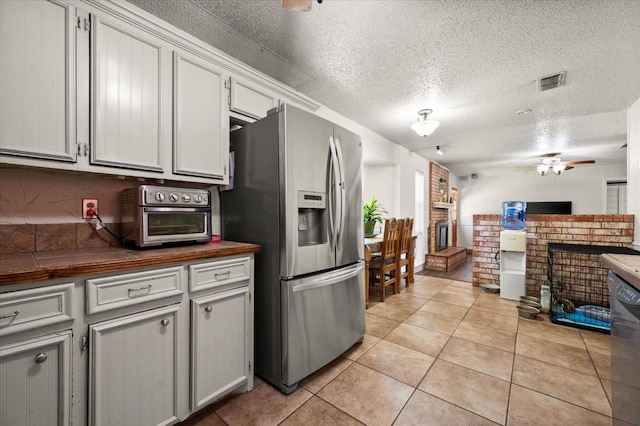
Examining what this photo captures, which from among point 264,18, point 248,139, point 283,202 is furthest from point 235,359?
point 264,18

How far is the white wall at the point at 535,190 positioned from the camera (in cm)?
690

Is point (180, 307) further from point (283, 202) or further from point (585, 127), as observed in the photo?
point (585, 127)

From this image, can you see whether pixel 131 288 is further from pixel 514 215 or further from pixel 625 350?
pixel 514 215

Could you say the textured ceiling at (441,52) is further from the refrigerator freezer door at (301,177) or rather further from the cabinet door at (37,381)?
the cabinet door at (37,381)

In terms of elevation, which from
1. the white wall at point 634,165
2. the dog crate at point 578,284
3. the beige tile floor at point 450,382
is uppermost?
the white wall at point 634,165

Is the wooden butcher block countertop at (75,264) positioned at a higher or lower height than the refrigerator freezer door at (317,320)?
higher

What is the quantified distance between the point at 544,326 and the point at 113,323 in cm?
363

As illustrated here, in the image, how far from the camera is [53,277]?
98 cm

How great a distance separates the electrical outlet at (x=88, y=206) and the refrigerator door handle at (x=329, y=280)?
1.30 meters

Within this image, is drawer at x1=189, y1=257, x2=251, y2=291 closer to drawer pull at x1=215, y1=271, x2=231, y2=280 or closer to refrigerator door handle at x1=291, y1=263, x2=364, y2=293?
drawer pull at x1=215, y1=271, x2=231, y2=280

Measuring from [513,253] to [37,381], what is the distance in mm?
4575

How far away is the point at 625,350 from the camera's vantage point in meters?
1.01

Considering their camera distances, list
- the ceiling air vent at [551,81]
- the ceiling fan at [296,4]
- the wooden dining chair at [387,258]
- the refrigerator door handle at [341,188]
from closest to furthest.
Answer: the ceiling fan at [296,4] → the refrigerator door handle at [341,188] → the ceiling air vent at [551,81] → the wooden dining chair at [387,258]

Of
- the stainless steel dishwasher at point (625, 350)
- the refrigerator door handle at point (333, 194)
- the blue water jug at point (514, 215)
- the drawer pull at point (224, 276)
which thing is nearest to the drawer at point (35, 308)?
the drawer pull at point (224, 276)
